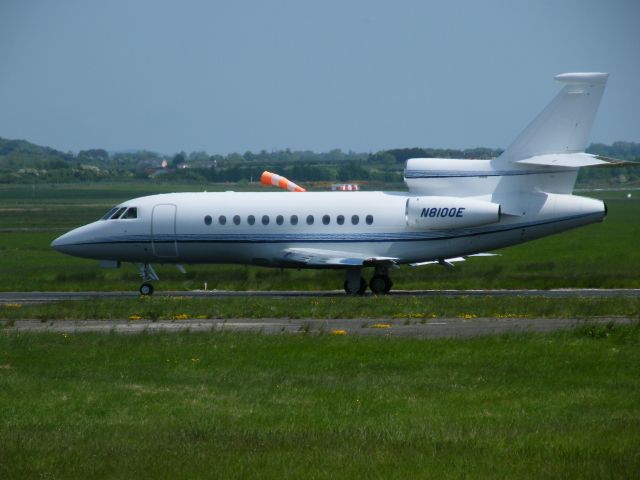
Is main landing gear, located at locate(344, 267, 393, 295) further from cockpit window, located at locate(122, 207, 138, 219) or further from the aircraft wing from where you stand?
cockpit window, located at locate(122, 207, 138, 219)

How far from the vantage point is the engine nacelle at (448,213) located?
36.6 metres

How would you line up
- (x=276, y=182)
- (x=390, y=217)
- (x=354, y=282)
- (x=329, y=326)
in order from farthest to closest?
(x=276, y=182), (x=354, y=282), (x=390, y=217), (x=329, y=326)

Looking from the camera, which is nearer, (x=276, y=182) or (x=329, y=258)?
(x=329, y=258)

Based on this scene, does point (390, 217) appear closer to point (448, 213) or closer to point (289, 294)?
point (448, 213)

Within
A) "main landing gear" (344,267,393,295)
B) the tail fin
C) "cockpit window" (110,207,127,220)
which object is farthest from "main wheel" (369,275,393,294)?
"cockpit window" (110,207,127,220)


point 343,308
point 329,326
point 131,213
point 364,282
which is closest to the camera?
point 329,326

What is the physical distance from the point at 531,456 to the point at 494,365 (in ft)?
23.2

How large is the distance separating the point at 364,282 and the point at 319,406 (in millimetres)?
21739

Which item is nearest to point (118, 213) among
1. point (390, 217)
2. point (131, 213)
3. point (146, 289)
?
point (131, 213)

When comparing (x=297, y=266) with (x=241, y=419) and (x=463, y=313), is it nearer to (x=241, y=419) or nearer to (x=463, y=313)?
(x=463, y=313)

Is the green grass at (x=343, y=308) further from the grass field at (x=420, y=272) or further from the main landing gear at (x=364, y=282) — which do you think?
the grass field at (x=420, y=272)

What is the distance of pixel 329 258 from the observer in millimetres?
37906

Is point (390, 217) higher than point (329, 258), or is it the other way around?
point (390, 217)

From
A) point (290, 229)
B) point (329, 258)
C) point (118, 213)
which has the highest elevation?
point (118, 213)
